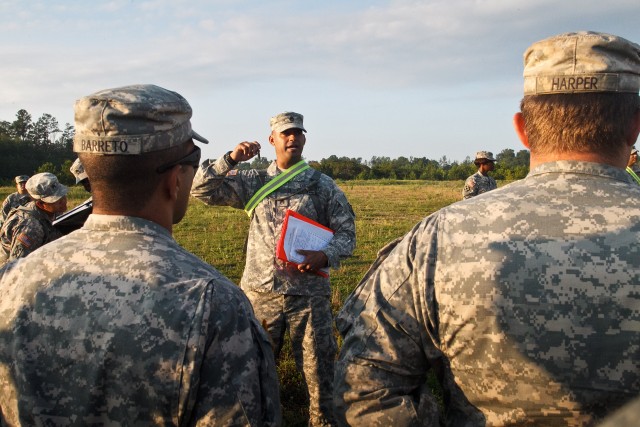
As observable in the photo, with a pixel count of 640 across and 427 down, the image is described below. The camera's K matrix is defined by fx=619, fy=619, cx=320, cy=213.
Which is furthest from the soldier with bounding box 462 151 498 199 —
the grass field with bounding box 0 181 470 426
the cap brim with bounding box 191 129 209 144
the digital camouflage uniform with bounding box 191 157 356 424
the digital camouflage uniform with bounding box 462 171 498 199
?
the cap brim with bounding box 191 129 209 144

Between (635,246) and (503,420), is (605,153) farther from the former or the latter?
(503,420)

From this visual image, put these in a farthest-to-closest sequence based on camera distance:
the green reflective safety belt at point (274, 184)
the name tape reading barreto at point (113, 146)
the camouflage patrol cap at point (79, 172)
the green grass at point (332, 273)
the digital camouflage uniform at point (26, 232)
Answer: the digital camouflage uniform at point (26, 232)
the green grass at point (332, 273)
the green reflective safety belt at point (274, 184)
the camouflage patrol cap at point (79, 172)
the name tape reading barreto at point (113, 146)

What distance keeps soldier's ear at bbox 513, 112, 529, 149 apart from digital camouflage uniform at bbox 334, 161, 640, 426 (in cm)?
15

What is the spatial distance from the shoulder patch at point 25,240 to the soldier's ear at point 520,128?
4984 mm

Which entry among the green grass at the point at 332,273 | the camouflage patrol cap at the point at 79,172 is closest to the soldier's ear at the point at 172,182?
the camouflage patrol cap at the point at 79,172

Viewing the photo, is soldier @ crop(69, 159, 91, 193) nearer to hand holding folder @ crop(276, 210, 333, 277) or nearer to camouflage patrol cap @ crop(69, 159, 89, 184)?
camouflage patrol cap @ crop(69, 159, 89, 184)

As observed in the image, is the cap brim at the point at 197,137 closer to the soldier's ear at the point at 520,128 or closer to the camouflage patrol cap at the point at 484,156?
the soldier's ear at the point at 520,128

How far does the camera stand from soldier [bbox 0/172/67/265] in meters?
5.83

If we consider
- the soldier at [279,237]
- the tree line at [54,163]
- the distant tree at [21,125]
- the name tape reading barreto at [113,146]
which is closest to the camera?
the name tape reading barreto at [113,146]

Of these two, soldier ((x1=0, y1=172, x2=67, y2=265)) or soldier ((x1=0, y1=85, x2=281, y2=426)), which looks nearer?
soldier ((x1=0, y1=85, x2=281, y2=426))

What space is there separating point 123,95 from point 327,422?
3.36m

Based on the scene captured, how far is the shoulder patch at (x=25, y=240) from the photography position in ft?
18.9

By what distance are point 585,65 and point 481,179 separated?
38.4 feet

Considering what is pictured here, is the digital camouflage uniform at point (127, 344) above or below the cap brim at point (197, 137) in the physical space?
below
